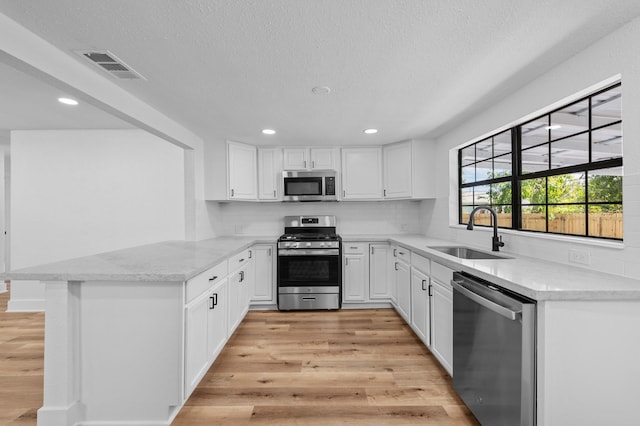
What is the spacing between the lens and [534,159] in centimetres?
235

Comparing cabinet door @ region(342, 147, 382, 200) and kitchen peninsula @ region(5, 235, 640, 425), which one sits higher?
cabinet door @ region(342, 147, 382, 200)

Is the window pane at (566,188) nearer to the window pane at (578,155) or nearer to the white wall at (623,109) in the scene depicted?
the window pane at (578,155)

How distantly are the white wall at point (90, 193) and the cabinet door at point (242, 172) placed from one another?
62cm

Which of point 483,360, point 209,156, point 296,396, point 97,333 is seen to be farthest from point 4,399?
point 483,360

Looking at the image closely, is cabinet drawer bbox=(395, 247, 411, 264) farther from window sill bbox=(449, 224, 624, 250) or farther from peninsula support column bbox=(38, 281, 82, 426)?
peninsula support column bbox=(38, 281, 82, 426)

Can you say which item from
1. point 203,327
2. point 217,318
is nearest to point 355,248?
point 217,318

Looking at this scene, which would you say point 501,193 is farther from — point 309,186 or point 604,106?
point 309,186

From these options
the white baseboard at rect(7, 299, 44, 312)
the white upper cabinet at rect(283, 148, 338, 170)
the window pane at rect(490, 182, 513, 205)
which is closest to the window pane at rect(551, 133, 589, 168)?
the window pane at rect(490, 182, 513, 205)

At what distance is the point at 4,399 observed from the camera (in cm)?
193

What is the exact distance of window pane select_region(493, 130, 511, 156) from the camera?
2527 millimetres

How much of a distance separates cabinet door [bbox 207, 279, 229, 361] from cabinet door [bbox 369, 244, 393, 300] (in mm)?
1890

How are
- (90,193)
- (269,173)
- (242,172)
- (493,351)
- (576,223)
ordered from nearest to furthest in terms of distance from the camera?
(493,351) → (576,223) → (90,193) → (242,172) → (269,173)

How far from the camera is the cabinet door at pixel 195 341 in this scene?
177 centimetres

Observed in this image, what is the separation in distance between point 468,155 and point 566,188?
46.6 inches
